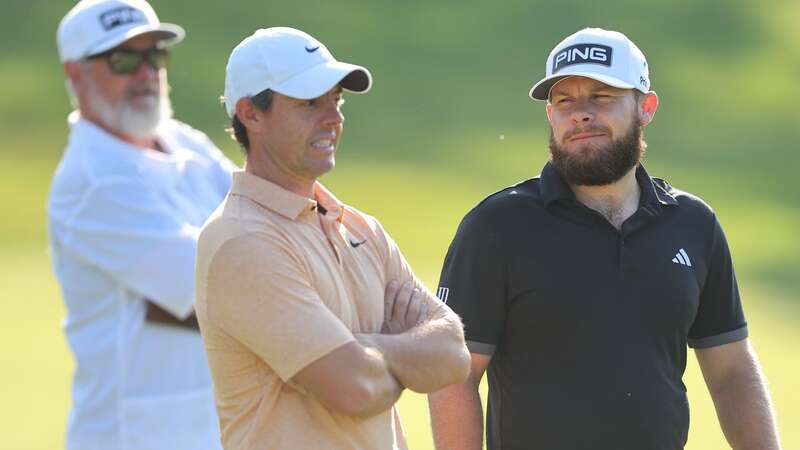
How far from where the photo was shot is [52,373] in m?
11.4

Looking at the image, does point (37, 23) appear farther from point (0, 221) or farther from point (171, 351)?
point (171, 351)

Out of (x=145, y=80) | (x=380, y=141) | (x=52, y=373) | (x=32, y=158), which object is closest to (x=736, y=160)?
(x=380, y=141)

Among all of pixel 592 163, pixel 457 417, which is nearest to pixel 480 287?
pixel 457 417

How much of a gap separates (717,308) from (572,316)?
2.14ft

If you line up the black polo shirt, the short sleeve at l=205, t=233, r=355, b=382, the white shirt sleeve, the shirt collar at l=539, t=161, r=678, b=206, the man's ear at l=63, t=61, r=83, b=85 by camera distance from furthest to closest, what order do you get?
1. the man's ear at l=63, t=61, r=83, b=85
2. the white shirt sleeve
3. the shirt collar at l=539, t=161, r=678, b=206
4. the black polo shirt
5. the short sleeve at l=205, t=233, r=355, b=382

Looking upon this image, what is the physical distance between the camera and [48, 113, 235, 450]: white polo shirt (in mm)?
5371

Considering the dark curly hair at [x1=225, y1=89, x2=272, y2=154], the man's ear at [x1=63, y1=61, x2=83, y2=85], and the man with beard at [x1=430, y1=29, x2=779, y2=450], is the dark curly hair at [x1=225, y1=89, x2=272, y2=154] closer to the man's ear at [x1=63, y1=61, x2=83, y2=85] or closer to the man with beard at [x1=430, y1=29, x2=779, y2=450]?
the man with beard at [x1=430, y1=29, x2=779, y2=450]

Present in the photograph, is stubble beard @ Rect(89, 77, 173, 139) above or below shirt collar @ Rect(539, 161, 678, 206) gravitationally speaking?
below

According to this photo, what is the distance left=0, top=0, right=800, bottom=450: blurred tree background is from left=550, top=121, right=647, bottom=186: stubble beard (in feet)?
23.2

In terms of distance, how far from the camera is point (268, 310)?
155 inches

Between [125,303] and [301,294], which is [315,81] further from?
[125,303]

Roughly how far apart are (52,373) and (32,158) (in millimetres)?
8109

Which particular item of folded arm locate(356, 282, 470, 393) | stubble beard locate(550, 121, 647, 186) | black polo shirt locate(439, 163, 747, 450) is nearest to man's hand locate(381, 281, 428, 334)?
folded arm locate(356, 282, 470, 393)

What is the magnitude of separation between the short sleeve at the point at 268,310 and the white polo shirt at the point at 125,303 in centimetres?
144
